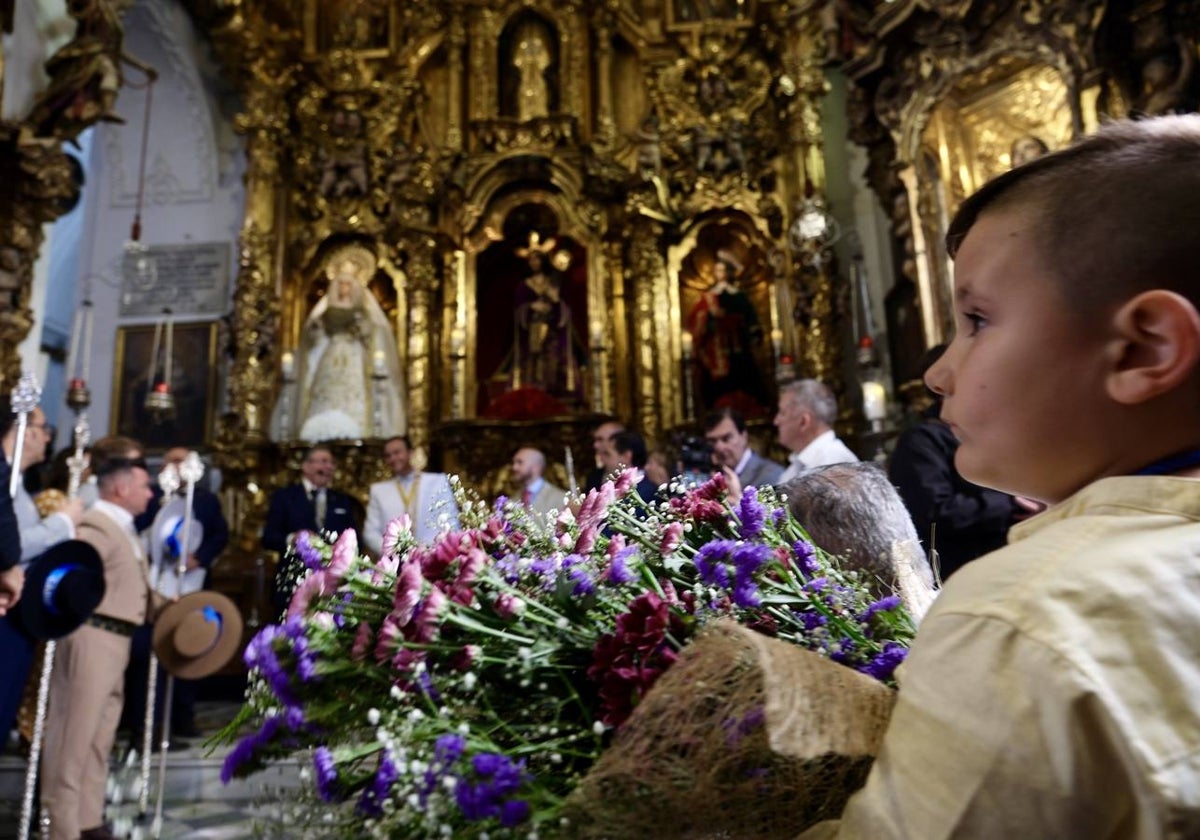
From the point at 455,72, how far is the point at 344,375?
385 centimetres

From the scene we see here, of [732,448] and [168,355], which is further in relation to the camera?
[168,355]

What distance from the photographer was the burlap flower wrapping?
693mm

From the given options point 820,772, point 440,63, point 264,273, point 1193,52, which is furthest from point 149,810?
point 440,63

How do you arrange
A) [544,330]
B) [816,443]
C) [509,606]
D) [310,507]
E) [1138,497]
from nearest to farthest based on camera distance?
[1138,497] < [509,606] < [816,443] < [310,507] < [544,330]

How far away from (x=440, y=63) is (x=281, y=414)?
4.66m

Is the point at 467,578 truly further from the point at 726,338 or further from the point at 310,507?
the point at 726,338

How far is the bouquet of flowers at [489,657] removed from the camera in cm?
76

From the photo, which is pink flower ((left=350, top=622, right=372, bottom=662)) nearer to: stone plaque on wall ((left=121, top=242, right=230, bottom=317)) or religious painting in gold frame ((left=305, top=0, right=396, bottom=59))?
stone plaque on wall ((left=121, top=242, right=230, bottom=317))

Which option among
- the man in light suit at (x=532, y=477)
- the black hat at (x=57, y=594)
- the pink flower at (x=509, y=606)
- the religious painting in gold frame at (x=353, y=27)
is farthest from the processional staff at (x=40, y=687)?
the religious painting in gold frame at (x=353, y=27)

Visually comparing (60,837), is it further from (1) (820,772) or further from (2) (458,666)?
(1) (820,772)

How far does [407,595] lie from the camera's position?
879 millimetres

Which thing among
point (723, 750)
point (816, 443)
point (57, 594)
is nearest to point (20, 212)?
point (57, 594)

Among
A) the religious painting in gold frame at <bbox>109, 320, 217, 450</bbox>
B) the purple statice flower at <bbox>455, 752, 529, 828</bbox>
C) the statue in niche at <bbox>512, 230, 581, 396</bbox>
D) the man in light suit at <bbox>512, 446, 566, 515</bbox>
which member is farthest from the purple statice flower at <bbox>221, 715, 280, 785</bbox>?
the religious painting in gold frame at <bbox>109, 320, 217, 450</bbox>

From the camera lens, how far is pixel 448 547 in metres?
0.96
